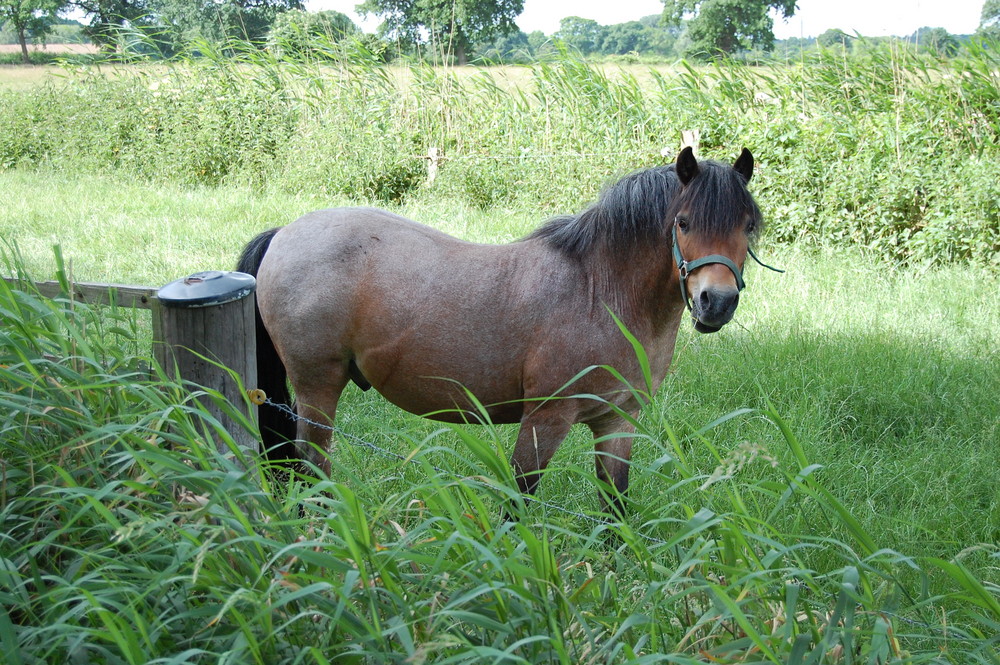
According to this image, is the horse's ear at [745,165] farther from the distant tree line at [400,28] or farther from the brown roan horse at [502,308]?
the distant tree line at [400,28]

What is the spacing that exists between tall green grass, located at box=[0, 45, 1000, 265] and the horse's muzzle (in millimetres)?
5805

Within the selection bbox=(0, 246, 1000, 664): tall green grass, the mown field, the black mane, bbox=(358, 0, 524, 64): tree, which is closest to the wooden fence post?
the mown field

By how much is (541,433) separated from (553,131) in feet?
25.3

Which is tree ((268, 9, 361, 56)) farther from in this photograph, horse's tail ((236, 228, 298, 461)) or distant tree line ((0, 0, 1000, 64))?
horse's tail ((236, 228, 298, 461))

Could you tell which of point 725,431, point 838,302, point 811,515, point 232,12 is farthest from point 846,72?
point 232,12

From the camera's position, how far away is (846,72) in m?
8.84

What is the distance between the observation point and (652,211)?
3.06 metres

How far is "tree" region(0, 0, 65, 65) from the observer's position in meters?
37.2

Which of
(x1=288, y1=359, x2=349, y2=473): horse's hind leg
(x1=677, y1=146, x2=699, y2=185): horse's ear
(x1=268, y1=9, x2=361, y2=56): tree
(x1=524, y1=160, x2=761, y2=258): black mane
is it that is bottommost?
(x1=288, y1=359, x2=349, y2=473): horse's hind leg

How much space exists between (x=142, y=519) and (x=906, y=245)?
7850 mm

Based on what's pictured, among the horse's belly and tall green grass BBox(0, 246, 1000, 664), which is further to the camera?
the horse's belly

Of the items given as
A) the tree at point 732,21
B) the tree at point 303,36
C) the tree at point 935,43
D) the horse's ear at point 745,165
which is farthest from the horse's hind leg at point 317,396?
the tree at point 732,21

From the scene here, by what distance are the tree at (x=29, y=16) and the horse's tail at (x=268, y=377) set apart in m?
41.9

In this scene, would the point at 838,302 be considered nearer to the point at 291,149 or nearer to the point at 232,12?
→ the point at 291,149
